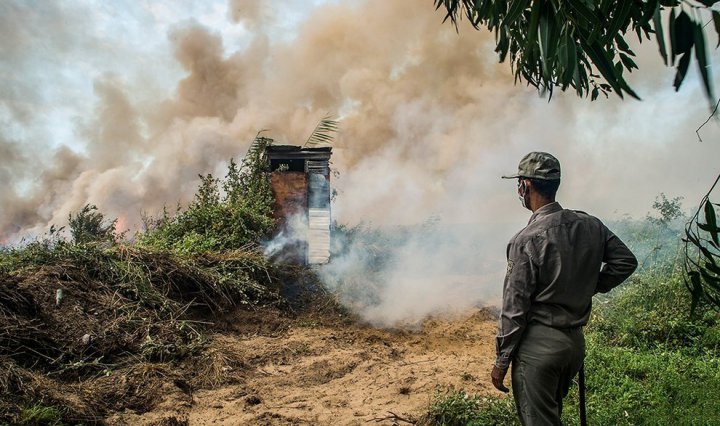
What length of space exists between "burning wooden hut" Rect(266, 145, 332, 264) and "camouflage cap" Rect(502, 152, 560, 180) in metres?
9.80

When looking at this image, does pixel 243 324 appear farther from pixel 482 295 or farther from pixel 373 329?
pixel 482 295

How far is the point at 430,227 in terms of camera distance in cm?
1435

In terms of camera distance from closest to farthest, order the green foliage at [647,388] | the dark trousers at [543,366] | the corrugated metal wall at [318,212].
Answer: the dark trousers at [543,366]
the green foliage at [647,388]
the corrugated metal wall at [318,212]

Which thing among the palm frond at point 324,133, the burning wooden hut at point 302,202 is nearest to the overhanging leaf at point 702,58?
the burning wooden hut at point 302,202

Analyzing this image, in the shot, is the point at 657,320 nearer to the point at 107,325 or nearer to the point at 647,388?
the point at 647,388

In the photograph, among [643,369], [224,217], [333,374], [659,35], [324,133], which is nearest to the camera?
[659,35]

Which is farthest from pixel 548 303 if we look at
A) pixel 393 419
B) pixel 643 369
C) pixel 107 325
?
pixel 107 325

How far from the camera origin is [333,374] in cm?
581

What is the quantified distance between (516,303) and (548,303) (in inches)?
6.9

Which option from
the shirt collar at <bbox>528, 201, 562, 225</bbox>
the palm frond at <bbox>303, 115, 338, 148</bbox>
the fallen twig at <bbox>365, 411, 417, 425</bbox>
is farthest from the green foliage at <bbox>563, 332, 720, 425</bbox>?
the palm frond at <bbox>303, 115, 338, 148</bbox>

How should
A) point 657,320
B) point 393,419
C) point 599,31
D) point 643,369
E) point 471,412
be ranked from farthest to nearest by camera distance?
point 657,320
point 643,369
point 393,419
point 471,412
point 599,31

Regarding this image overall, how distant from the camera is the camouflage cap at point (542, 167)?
99.5 inches

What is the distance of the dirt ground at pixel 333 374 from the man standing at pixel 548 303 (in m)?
2.09

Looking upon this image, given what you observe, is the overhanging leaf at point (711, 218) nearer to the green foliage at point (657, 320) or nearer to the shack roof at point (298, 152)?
the green foliage at point (657, 320)
